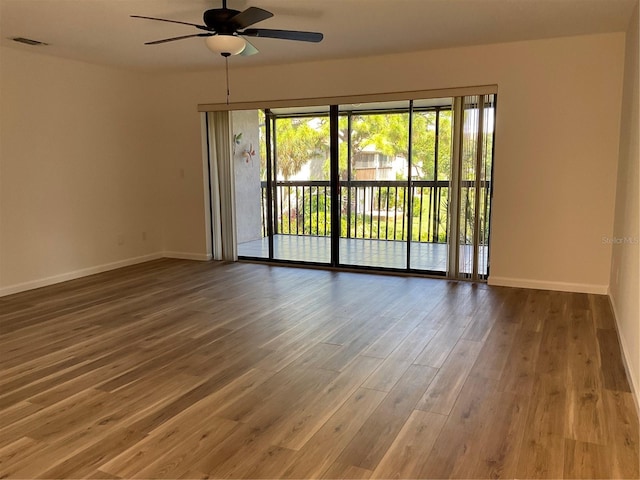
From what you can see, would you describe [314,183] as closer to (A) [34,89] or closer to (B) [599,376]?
(A) [34,89]

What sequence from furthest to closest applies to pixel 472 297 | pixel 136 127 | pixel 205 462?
pixel 136 127 < pixel 472 297 < pixel 205 462

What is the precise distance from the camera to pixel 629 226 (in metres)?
3.25

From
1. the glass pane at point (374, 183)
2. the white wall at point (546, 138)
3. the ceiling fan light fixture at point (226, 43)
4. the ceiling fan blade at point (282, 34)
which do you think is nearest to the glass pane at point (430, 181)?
the glass pane at point (374, 183)

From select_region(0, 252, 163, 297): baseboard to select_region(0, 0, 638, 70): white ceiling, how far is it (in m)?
2.30

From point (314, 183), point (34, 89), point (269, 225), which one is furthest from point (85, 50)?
point (314, 183)

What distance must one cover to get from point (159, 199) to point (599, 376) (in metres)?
5.50

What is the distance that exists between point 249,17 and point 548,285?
3.68 meters

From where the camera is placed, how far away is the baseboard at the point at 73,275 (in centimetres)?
490

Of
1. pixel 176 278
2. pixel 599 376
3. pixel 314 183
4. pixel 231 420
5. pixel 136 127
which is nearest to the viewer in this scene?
pixel 231 420

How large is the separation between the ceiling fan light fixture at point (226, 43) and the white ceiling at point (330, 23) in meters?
0.29

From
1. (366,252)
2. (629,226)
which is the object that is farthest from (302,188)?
(629,226)

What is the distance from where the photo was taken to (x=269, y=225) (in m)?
6.45

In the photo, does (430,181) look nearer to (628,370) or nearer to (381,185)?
(381,185)

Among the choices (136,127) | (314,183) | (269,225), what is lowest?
(269,225)
